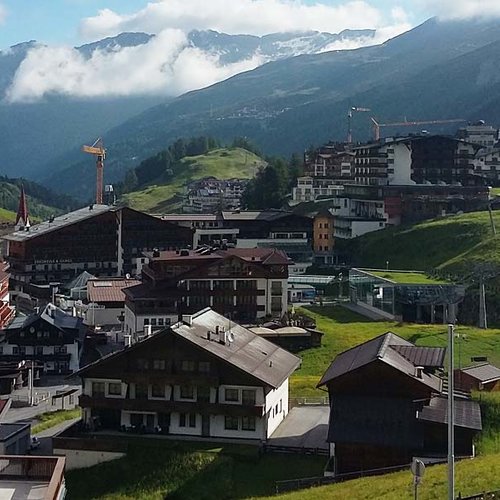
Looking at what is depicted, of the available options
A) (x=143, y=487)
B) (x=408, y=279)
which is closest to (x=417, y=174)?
(x=408, y=279)

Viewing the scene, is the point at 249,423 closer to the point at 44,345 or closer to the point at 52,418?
the point at 52,418

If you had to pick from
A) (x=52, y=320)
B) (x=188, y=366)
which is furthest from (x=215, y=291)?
(x=188, y=366)

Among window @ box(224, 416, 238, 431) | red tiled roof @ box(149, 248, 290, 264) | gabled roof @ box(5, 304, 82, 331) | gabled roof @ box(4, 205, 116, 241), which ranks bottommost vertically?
window @ box(224, 416, 238, 431)

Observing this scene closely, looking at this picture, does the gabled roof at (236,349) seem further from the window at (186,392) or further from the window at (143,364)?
the window at (186,392)

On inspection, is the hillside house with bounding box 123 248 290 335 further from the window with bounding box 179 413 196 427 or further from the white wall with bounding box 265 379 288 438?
the window with bounding box 179 413 196 427

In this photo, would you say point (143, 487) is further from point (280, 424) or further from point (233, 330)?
point (233, 330)

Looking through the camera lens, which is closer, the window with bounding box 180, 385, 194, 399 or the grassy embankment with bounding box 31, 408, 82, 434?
the window with bounding box 180, 385, 194, 399

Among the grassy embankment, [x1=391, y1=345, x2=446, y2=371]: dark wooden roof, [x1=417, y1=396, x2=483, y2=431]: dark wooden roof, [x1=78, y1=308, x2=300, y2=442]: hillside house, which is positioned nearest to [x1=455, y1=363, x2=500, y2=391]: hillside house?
[x1=391, y1=345, x2=446, y2=371]: dark wooden roof
